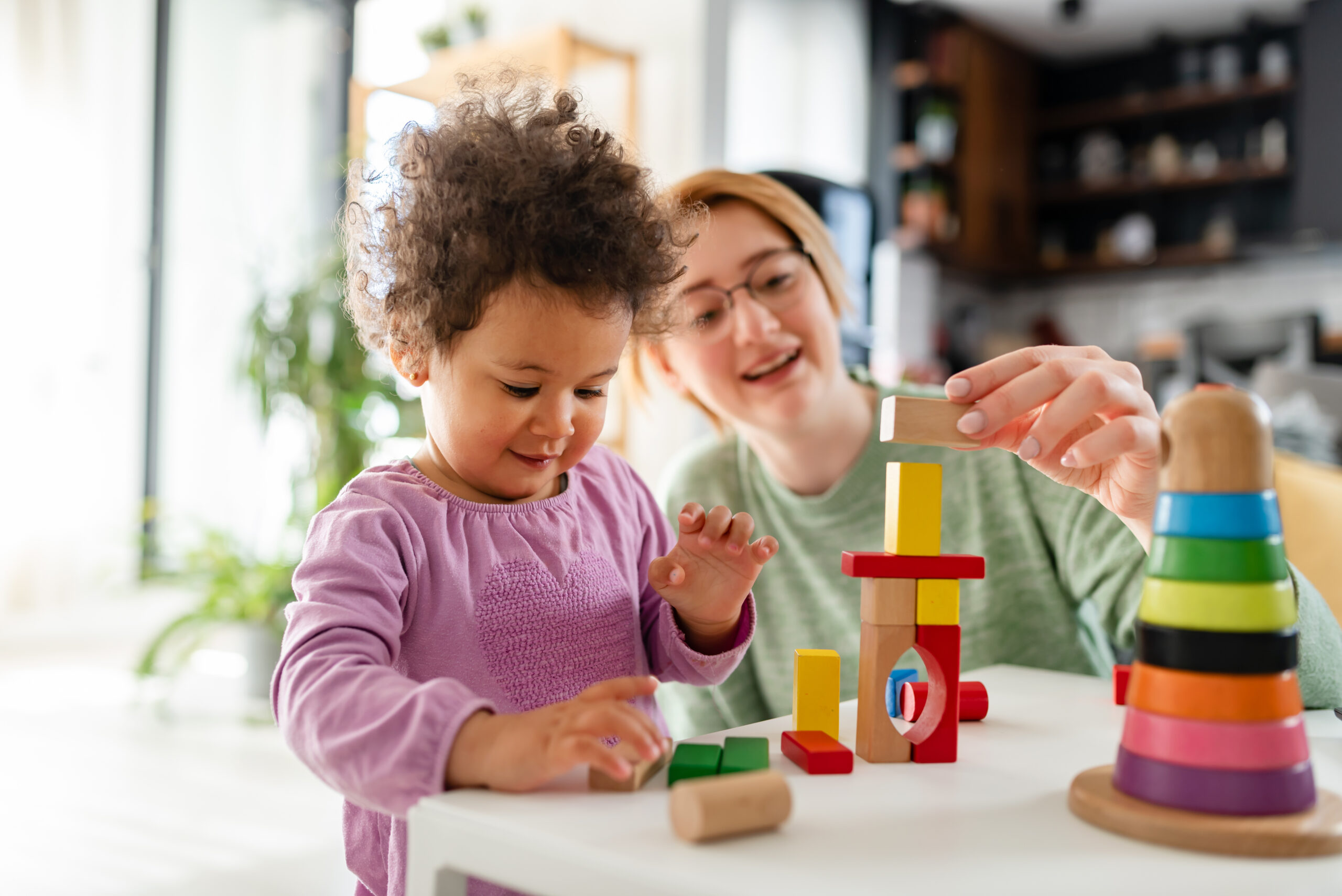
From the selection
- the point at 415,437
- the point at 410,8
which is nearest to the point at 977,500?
the point at 415,437

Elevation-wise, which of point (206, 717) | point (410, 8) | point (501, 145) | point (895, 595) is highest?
point (410, 8)

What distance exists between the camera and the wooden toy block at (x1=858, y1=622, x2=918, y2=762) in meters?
0.65

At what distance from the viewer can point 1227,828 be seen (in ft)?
1.62

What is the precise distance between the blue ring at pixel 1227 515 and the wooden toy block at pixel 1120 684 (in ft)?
1.01

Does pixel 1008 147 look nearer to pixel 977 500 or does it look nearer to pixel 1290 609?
pixel 977 500

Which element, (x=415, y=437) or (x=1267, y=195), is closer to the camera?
(x=415, y=437)

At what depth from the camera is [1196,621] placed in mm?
523

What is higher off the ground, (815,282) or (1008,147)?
(1008,147)

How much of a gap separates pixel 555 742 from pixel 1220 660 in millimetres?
335

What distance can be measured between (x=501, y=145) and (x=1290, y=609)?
0.62 m

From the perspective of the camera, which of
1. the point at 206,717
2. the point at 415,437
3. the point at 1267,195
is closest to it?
the point at 206,717

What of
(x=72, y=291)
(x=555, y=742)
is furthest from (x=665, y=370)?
(x=72, y=291)

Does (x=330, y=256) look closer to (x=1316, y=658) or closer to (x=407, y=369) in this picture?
(x=407, y=369)

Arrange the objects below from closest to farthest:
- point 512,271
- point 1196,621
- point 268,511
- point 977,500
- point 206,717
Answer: point 1196,621 → point 512,271 → point 977,500 → point 206,717 → point 268,511
